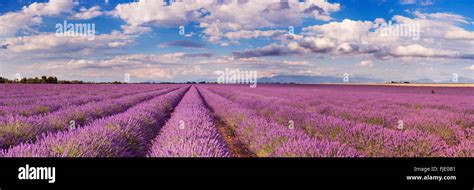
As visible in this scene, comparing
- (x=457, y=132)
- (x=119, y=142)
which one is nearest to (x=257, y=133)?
(x=119, y=142)

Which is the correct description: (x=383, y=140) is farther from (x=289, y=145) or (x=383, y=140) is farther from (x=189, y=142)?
(x=189, y=142)

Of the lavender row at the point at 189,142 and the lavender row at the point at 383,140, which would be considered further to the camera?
the lavender row at the point at 383,140
